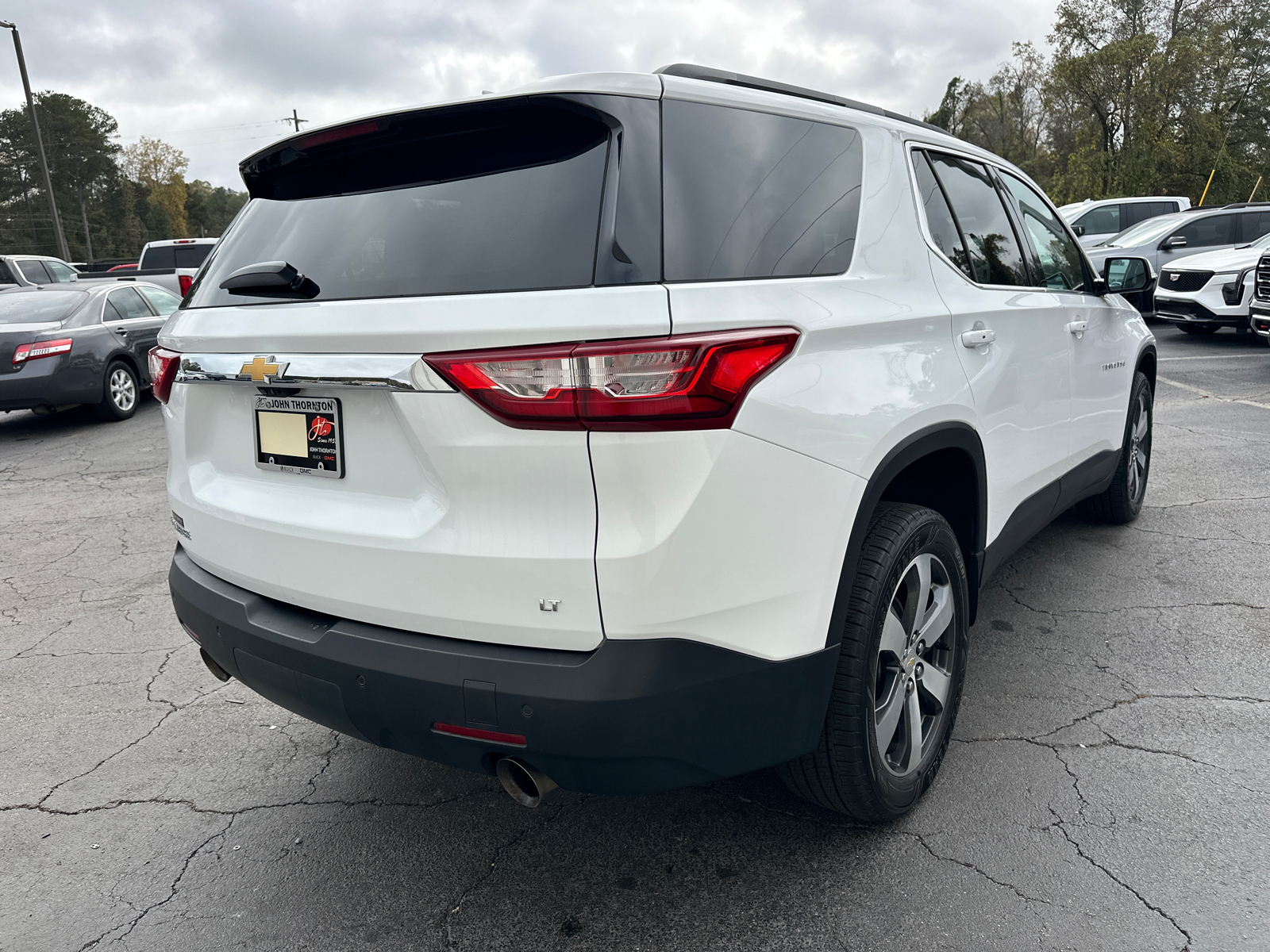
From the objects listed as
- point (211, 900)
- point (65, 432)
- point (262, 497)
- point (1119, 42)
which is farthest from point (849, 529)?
point (1119, 42)

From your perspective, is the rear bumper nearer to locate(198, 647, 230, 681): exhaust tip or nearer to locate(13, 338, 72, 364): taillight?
locate(198, 647, 230, 681): exhaust tip

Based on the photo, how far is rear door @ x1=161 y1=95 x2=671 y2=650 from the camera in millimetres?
1733

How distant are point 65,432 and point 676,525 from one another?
9.39 metres

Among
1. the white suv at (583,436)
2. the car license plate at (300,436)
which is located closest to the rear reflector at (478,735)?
the white suv at (583,436)

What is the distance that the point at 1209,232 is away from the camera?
1436cm

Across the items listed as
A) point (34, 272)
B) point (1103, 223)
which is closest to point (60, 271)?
point (34, 272)

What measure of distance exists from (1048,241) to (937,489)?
1.62 meters

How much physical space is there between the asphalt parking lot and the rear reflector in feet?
1.98

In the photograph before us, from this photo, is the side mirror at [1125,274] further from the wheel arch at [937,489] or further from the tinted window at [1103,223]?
the tinted window at [1103,223]

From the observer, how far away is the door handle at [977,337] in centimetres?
261

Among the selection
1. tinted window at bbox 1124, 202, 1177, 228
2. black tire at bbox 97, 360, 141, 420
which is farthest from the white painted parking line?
black tire at bbox 97, 360, 141, 420

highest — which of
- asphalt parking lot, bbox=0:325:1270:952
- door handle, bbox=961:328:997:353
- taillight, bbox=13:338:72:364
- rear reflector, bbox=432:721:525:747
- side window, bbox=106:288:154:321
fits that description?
door handle, bbox=961:328:997:353

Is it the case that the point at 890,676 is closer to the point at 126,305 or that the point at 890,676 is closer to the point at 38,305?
the point at 38,305

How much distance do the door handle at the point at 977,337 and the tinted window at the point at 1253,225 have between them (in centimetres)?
1457
